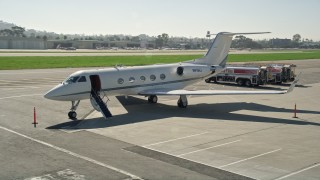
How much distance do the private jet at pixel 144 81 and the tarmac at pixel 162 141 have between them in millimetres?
1195

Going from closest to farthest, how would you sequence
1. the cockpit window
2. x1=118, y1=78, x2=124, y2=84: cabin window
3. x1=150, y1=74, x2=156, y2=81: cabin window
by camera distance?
the cockpit window
x1=118, y1=78, x2=124, y2=84: cabin window
x1=150, y1=74, x2=156, y2=81: cabin window

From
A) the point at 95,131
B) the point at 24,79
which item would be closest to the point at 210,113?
the point at 95,131

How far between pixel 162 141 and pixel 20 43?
184676 millimetres

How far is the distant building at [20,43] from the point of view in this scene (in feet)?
599

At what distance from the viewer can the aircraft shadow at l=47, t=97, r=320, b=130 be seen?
22.1m

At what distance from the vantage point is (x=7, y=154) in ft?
Result: 51.8

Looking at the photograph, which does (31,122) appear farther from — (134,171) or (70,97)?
(134,171)

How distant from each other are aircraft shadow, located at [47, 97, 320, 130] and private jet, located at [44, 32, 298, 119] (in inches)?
36.8

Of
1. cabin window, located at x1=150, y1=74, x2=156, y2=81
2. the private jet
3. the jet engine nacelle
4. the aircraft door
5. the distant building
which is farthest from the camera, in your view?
the distant building

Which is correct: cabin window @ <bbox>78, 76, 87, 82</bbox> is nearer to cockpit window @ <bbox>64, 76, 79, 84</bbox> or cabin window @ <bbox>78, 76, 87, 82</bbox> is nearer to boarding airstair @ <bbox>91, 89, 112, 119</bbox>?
cockpit window @ <bbox>64, 76, 79, 84</bbox>

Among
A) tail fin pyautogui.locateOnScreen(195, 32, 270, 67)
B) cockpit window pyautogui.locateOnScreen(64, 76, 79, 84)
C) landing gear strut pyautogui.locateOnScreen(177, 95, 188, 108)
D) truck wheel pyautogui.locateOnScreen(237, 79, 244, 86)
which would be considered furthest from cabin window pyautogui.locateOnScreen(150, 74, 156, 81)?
truck wheel pyautogui.locateOnScreen(237, 79, 244, 86)

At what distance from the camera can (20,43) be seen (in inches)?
7377

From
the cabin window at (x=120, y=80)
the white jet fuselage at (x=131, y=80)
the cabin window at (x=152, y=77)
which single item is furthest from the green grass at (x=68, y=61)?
the cabin window at (x=120, y=80)

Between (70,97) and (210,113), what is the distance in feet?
30.1
